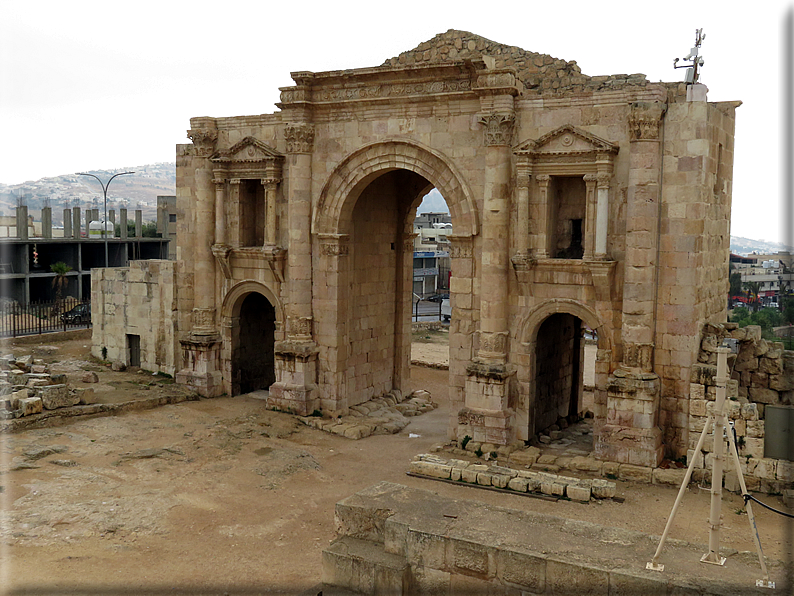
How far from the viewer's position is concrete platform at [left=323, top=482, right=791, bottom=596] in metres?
7.83

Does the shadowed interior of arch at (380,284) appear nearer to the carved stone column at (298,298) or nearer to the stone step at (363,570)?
the carved stone column at (298,298)

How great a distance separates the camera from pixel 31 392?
1770cm

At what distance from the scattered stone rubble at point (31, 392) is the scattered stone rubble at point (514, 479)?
884 centimetres

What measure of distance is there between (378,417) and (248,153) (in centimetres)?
799

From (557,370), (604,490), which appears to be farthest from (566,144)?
(604,490)

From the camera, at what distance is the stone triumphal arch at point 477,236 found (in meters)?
14.8

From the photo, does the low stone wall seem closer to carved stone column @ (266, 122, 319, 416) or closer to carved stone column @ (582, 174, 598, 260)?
carved stone column @ (582, 174, 598, 260)

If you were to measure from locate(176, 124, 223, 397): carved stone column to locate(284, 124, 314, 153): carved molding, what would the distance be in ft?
9.66

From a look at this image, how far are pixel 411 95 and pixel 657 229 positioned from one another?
6461 millimetres

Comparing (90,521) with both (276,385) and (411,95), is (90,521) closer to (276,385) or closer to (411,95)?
(276,385)

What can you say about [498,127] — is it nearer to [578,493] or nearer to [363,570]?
[578,493]

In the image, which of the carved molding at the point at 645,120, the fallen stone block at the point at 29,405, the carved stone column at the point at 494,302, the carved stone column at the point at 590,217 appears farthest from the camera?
the fallen stone block at the point at 29,405

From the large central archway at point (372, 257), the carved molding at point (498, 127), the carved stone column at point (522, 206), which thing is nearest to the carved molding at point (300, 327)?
the large central archway at point (372, 257)

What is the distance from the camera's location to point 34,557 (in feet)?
35.9
